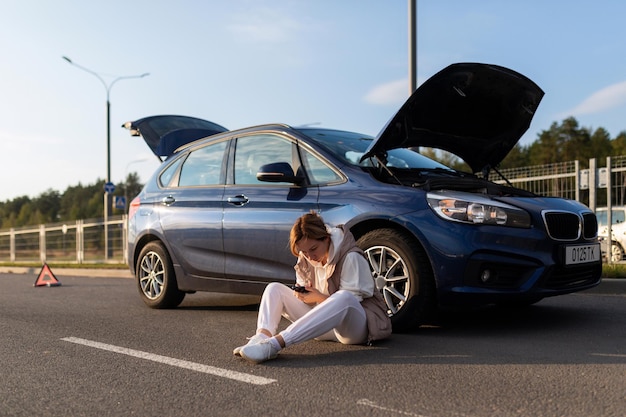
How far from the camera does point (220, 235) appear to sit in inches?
236

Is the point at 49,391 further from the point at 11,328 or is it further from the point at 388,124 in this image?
the point at 388,124

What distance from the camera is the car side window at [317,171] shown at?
5297mm

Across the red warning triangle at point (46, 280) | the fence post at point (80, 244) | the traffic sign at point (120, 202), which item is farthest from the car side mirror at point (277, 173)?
the traffic sign at point (120, 202)

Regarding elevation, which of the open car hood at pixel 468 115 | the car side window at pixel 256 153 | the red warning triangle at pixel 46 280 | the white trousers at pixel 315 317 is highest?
the open car hood at pixel 468 115

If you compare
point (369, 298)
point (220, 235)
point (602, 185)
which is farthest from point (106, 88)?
point (369, 298)

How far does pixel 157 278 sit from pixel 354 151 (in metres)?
2.59

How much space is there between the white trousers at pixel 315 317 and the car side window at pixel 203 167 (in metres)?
2.27

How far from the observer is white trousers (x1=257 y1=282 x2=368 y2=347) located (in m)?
3.99

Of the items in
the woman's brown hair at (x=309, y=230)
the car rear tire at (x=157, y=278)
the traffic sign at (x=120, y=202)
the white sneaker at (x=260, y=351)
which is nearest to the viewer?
the white sneaker at (x=260, y=351)

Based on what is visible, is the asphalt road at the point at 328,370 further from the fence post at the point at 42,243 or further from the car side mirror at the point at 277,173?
the fence post at the point at 42,243

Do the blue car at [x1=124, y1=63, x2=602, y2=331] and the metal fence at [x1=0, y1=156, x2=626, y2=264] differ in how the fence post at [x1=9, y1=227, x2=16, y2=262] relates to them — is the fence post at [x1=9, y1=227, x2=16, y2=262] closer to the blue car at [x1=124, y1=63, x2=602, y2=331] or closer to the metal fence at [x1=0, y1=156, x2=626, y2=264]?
the metal fence at [x1=0, y1=156, x2=626, y2=264]

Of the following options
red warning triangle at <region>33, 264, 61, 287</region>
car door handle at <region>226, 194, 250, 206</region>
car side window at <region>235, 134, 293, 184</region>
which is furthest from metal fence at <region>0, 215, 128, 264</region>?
car door handle at <region>226, 194, 250, 206</region>

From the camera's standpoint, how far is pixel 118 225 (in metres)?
19.6

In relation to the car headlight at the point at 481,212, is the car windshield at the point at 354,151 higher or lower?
higher
